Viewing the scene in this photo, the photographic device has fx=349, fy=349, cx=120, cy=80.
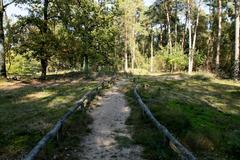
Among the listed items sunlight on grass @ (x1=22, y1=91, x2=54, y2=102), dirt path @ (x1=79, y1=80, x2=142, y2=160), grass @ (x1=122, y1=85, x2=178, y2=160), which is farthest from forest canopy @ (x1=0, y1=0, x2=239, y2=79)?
grass @ (x1=122, y1=85, x2=178, y2=160)

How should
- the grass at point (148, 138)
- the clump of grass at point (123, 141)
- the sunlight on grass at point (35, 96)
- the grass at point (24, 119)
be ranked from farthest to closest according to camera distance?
the sunlight on grass at point (35, 96) → the clump of grass at point (123, 141) → the grass at point (24, 119) → the grass at point (148, 138)

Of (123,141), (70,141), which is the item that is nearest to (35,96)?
(70,141)

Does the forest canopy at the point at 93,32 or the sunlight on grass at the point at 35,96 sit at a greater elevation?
the forest canopy at the point at 93,32

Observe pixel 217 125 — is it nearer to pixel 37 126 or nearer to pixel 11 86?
pixel 37 126

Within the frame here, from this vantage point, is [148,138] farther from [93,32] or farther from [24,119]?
[93,32]

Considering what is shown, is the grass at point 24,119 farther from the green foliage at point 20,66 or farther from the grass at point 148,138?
the green foliage at point 20,66

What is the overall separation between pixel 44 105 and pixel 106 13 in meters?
31.1

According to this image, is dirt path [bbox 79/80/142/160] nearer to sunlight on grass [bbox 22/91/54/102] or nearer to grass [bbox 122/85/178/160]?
grass [bbox 122/85/178/160]

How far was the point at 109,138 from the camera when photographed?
11922 mm

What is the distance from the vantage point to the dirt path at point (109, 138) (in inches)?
390

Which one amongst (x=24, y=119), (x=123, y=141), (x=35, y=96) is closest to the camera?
A: (x=123, y=141)

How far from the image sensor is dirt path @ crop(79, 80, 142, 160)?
991 cm

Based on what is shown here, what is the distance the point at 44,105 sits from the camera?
61.1ft

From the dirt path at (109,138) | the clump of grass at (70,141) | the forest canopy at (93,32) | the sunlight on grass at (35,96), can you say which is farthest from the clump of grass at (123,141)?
the forest canopy at (93,32)
